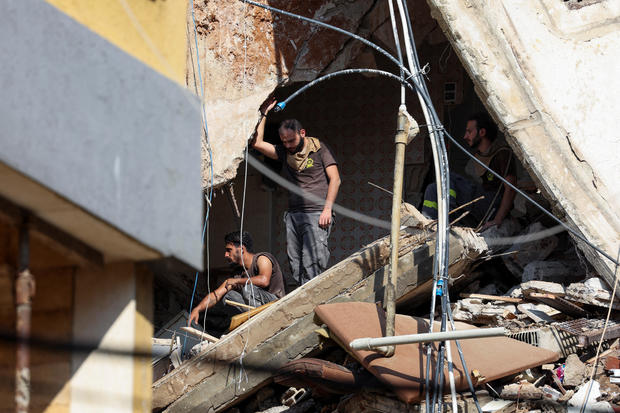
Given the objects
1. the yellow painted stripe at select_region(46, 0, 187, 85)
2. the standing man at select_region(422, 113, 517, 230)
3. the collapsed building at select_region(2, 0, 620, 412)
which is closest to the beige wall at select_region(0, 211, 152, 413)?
the yellow painted stripe at select_region(46, 0, 187, 85)

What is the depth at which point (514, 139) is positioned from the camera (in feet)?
26.9

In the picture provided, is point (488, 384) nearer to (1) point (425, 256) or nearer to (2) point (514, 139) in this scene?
(1) point (425, 256)

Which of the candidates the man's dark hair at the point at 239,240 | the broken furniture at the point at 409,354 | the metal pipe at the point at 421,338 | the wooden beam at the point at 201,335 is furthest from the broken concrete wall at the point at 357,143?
the metal pipe at the point at 421,338

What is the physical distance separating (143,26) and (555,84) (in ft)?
16.7

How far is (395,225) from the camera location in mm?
7562

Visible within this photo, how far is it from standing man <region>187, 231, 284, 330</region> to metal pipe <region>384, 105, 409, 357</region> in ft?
6.08

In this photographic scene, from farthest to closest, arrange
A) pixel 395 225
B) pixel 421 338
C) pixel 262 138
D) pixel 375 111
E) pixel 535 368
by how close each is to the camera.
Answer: pixel 375 111, pixel 262 138, pixel 535 368, pixel 395 225, pixel 421 338

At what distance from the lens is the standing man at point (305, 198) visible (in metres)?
9.10

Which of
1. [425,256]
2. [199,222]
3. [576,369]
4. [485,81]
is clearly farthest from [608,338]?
[199,222]

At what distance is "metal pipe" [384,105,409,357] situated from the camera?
726cm

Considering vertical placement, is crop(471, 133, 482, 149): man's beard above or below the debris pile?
above

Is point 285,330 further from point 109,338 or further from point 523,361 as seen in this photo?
point 109,338

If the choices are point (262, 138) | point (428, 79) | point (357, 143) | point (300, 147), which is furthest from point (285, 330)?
→ point (357, 143)

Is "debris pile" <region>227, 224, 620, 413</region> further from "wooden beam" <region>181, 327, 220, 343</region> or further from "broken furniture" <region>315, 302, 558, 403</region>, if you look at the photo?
"wooden beam" <region>181, 327, 220, 343</region>
